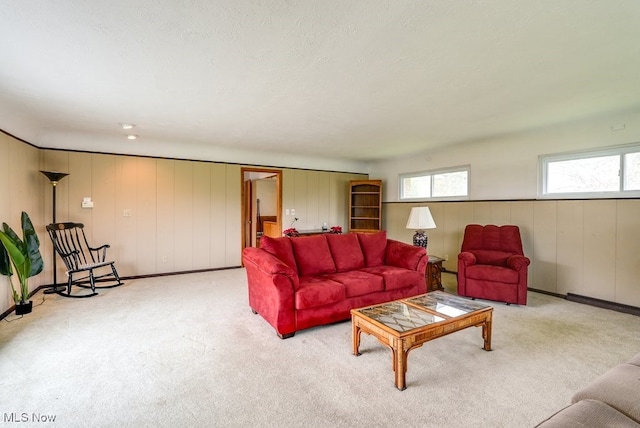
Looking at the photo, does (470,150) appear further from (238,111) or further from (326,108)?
(238,111)

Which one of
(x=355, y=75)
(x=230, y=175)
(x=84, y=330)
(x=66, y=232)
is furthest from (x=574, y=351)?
(x=66, y=232)

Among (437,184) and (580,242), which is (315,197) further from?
(580,242)

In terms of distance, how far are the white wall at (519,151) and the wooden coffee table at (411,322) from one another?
2866 mm

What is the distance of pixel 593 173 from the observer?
3963mm

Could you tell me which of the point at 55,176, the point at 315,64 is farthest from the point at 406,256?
the point at 55,176

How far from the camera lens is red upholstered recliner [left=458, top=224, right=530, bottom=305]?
3.67m

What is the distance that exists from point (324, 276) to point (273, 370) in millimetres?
1310

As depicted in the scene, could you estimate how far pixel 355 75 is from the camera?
263cm

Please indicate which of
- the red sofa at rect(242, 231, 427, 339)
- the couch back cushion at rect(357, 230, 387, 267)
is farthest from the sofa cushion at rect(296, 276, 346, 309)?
the couch back cushion at rect(357, 230, 387, 267)

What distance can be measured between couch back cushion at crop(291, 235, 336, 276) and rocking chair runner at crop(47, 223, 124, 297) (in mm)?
3057

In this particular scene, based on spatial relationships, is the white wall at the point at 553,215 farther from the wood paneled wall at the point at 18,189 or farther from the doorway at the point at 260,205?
the wood paneled wall at the point at 18,189

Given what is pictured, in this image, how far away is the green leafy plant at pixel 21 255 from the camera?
3129mm

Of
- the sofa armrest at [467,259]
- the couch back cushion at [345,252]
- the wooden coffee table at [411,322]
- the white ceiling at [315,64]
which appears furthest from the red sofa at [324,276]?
the white ceiling at [315,64]

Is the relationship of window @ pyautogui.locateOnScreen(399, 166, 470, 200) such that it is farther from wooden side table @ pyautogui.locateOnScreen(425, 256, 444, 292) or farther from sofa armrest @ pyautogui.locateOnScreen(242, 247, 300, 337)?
sofa armrest @ pyautogui.locateOnScreen(242, 247, 300, 337)
